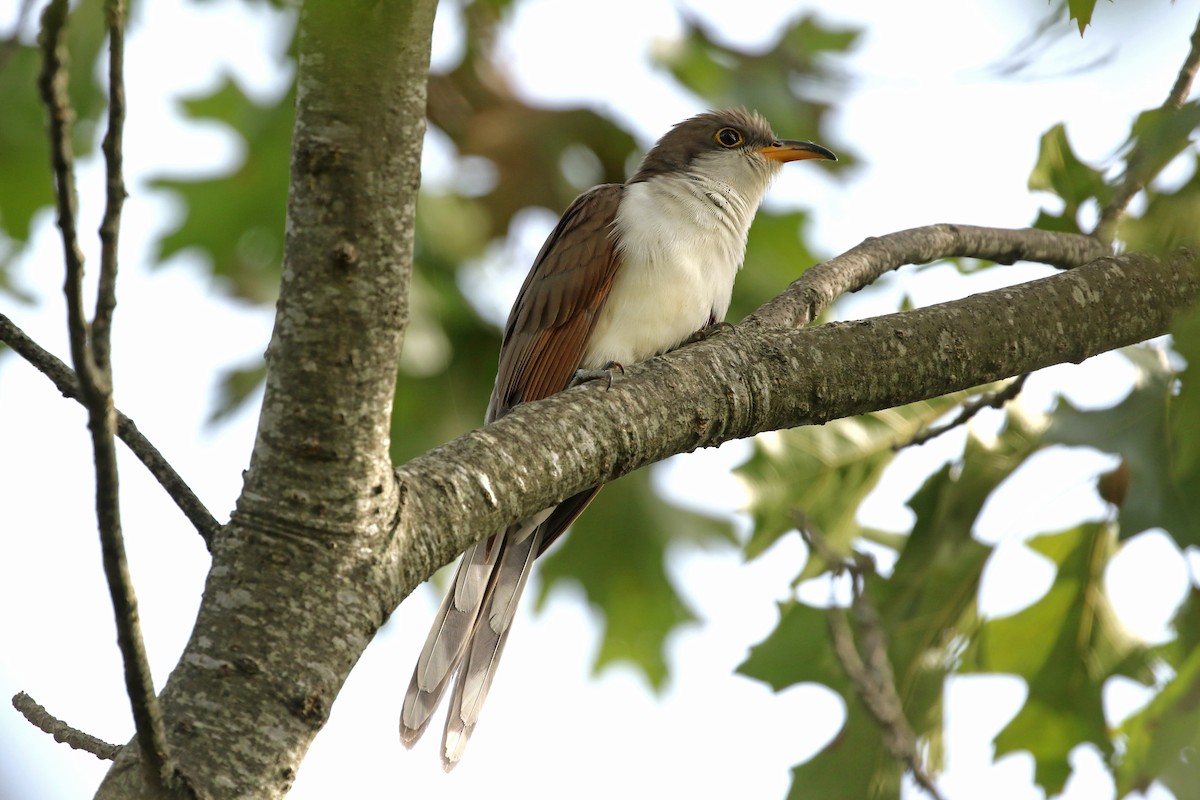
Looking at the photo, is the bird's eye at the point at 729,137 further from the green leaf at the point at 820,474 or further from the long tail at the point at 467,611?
the long tail at the point at 467,611

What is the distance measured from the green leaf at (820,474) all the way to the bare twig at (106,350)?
114 inches

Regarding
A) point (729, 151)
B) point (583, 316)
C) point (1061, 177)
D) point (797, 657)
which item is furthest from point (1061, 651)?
point (729, 151)

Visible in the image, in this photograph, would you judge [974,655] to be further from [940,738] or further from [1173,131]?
[1173,131]

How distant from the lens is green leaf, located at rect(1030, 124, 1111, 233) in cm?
377

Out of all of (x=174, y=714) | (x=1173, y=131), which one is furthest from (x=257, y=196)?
(x=1173, y=131)

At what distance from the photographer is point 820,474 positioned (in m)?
4.31

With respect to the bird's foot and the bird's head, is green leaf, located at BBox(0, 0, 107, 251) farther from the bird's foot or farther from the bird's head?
the bird's head

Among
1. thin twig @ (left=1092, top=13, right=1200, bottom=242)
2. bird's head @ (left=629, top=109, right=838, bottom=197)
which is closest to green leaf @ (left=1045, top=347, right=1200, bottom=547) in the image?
thin twig @ (left=1092, top=13, right=1200, bottom=242)

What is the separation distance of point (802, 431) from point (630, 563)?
2300mm

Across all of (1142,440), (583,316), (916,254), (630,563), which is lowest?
(1142,440)

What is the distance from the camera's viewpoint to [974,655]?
12.3ft

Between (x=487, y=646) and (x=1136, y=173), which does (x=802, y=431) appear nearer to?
(x=487, y=646)

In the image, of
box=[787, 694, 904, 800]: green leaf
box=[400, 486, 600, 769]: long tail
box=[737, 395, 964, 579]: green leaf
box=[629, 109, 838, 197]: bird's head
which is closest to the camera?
box=[400, 486, 600, 769]: long tail

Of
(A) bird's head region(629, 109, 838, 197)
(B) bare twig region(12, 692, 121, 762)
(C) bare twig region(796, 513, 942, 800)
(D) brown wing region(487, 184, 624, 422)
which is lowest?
(C) bare twig region(796, 513, 942, 800)
